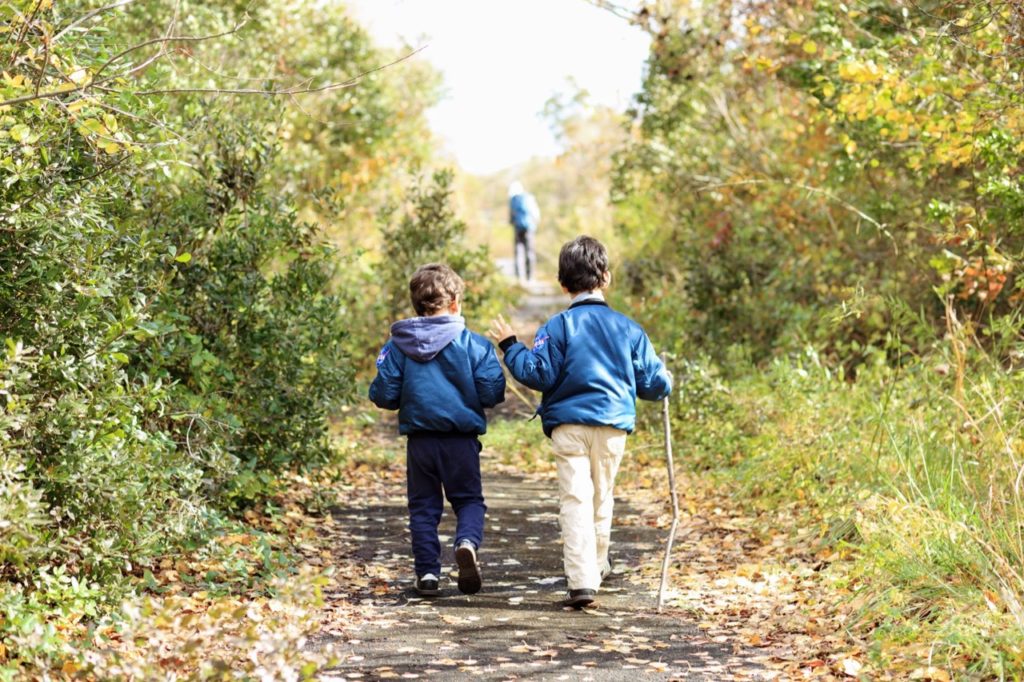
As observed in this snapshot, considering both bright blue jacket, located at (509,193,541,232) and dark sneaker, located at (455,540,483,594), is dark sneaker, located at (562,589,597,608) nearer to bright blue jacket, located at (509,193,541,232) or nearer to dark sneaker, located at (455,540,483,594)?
dark sneaker, located at (455,540,483,594)

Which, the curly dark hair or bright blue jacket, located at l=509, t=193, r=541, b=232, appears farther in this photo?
bright blue jacket, located at l=509, t=193, r=541, b=232

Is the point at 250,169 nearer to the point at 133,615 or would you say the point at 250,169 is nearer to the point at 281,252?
the point at 281,252

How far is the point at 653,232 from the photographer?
1895 centimetres

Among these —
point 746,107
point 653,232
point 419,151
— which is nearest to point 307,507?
point 746,107

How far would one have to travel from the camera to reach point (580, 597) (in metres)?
6.10

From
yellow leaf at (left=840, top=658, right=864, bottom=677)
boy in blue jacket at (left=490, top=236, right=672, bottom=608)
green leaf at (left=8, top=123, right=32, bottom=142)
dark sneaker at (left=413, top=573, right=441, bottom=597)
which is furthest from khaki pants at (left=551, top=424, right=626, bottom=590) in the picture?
green leaf at (left=8, top=123, right=32, bottom=142)

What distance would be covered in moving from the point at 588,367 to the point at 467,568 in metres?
1.23

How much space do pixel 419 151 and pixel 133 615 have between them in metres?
19.3

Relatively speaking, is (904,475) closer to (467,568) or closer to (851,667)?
(851,667)

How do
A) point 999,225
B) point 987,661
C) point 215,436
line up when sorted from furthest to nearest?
point 999,225 → point 215,436 → point 987,661

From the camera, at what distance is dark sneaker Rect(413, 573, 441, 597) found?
6.35 meters

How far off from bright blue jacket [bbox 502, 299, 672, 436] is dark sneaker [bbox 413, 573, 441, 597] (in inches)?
39.2

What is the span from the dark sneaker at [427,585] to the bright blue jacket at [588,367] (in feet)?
3.26

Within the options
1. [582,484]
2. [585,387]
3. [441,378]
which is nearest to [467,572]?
[582,484]
